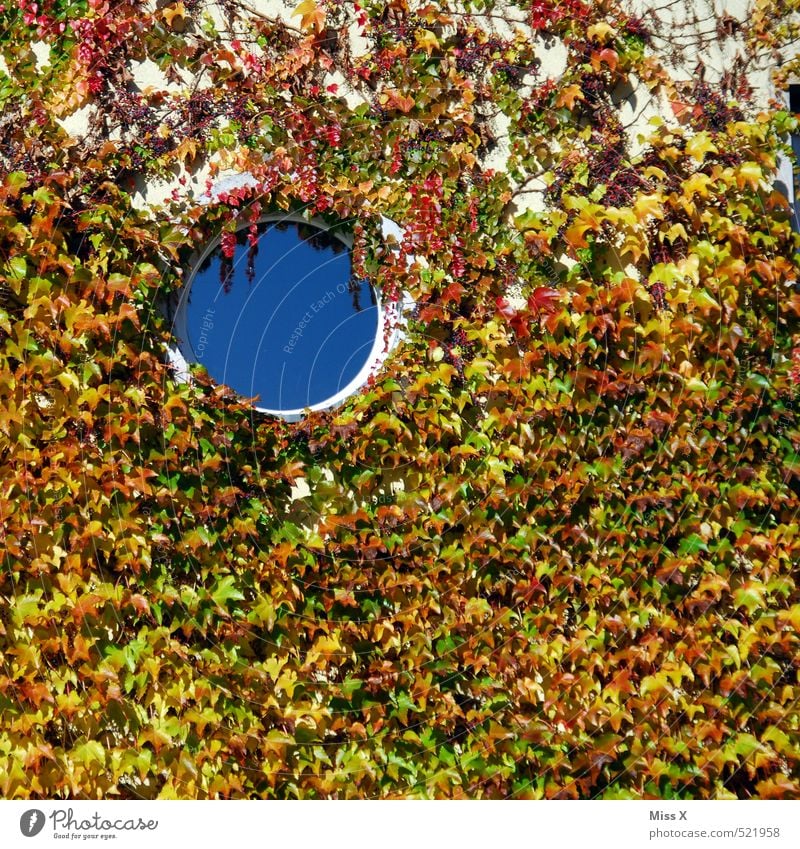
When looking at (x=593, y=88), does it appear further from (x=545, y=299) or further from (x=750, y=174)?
(x=545, y=299)

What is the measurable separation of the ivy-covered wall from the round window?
11 centimetres

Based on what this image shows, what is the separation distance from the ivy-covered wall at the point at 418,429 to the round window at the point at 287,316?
11 centimetres

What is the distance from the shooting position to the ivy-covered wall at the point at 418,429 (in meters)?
3.87

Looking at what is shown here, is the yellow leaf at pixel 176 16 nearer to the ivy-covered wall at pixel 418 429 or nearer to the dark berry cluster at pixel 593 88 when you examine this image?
the ivy-covered wall at pixel 418 429

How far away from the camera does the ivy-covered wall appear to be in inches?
152

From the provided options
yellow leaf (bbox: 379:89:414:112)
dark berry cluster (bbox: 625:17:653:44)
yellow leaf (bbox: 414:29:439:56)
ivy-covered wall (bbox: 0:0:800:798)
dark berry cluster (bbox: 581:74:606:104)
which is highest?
dark berry cluster (bbox: 625:17:653:44)

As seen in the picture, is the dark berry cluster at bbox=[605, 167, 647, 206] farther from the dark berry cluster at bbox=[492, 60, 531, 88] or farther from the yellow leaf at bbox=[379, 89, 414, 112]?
Answer: the yellow leaf at bbox=[379, 89, 414, 112]

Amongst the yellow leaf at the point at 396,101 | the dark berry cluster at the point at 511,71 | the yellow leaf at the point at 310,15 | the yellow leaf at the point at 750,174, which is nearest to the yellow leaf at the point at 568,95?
the dark berry cluster at the point at 511,71

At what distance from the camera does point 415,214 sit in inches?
161

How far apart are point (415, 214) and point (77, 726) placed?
107 inches

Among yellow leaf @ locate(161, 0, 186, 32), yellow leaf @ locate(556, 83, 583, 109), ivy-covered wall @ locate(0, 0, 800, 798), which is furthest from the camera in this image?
yellow leaf @ locate(556, 83, 583, 109)

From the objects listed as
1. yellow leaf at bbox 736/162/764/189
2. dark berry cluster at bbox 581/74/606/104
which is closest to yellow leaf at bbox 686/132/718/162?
yellow leaf at bbox 736/162/764/189
